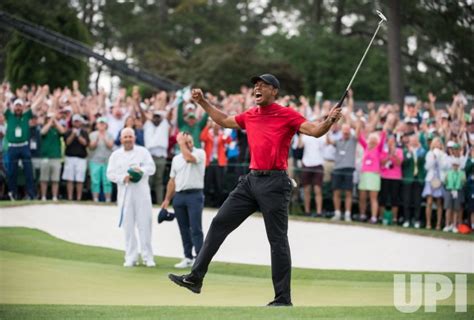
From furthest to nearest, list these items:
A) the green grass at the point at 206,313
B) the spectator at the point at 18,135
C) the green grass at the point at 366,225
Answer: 1. the spectator at the point at 18,135
2. the green grass at the point at 366,225
3. the green grass at the point at 206,313

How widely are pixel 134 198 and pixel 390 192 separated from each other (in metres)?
7.80

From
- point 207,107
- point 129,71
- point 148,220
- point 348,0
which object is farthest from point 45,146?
point 348,0

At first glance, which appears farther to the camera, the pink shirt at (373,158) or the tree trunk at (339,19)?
the tree trunk at (339,19)

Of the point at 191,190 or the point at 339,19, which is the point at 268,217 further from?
the point at 339,19

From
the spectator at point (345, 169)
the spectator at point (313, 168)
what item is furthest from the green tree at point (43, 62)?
the spectator at point (345, 169)

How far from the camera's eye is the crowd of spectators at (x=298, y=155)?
2362cm

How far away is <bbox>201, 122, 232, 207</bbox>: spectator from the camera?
81.9 feet

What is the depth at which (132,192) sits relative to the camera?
17969 mm

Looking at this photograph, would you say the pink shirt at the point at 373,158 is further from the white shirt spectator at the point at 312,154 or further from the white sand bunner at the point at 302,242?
the white sand bunner at the point at 302,242

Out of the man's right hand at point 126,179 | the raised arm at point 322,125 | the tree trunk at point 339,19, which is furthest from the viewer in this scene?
the tree trunk at point 339,19

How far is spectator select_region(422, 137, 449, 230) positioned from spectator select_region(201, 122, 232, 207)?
443cm

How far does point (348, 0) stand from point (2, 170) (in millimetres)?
30698

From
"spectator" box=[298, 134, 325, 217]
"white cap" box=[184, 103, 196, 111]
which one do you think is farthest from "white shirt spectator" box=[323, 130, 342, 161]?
"white cap" box=[184, 103, 196, 111]

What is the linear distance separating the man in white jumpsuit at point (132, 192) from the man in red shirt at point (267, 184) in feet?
19.7
